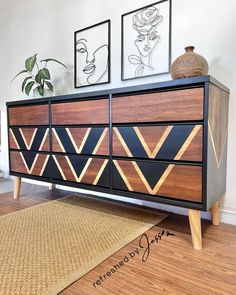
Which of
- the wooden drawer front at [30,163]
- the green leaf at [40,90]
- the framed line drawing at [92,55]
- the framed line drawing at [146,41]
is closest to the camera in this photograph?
the framed line drawing at [146,41]

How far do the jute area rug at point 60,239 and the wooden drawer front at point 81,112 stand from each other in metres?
0.66

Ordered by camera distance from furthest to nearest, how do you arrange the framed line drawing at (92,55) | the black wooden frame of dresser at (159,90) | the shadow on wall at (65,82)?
1. the shadow on wall at (65,82)
2. the framed line drawing at (92,55)
3. the black wooden frame of dresser at (159,90)

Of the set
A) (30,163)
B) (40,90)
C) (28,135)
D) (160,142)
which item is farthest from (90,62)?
(160,142)

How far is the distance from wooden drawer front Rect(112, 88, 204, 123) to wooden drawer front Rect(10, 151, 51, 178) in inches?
29.6

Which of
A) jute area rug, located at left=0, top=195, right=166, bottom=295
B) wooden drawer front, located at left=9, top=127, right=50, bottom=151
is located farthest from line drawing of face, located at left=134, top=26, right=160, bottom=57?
jute area rug, located at left=0, top=195, right=166, bottom=295

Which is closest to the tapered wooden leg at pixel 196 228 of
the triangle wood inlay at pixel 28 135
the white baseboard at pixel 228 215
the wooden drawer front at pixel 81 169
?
the white baseboard at pixel 228 215

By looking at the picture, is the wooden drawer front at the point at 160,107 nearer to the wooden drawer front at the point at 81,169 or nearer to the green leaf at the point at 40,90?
the wooden drawer front at the point at 81,169

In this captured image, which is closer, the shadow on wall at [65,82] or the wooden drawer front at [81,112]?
the wooden drawer front at [81,112]

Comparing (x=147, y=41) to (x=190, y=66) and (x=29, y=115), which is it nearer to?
(x=190, y=66)

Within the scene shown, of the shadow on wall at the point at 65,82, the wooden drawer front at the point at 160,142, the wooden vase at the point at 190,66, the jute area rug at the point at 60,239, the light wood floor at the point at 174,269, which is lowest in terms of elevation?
the light wood floor at the point at 174,269

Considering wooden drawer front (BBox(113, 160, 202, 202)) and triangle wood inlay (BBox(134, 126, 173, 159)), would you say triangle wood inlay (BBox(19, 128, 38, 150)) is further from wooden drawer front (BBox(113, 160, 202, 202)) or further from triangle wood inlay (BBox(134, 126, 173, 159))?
triangle wood inlay (BBox(134, 126, 173, 159))

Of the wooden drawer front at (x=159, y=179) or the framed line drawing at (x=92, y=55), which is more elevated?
the framed line drawing at (x=92, y=55)

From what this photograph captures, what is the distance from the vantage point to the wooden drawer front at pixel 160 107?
1.16m

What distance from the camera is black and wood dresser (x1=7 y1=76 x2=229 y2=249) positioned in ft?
3.84
